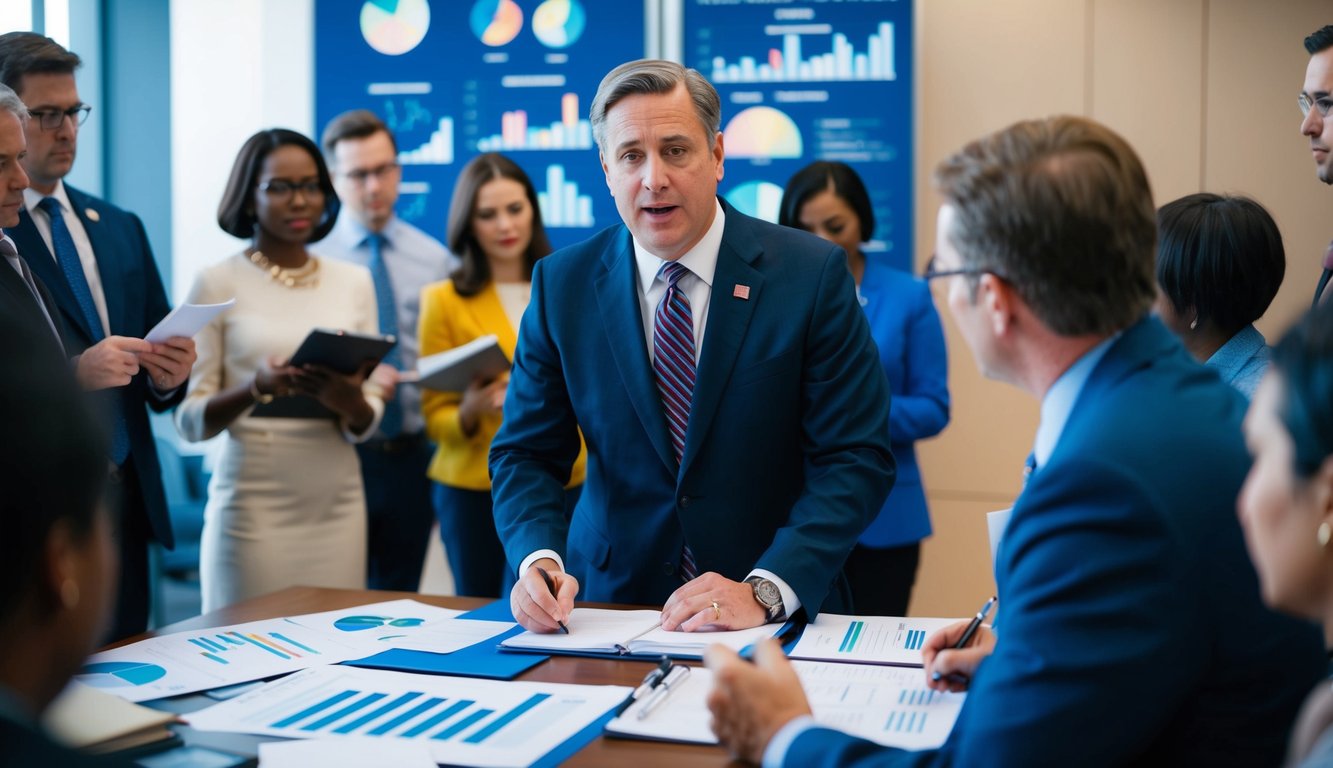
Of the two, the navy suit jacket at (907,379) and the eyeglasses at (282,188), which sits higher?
the eyeglasses at (282,188)

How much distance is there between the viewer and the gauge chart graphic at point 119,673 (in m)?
1.89

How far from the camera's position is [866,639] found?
6.81ft

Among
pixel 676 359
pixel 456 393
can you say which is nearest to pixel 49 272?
pixel 456 393

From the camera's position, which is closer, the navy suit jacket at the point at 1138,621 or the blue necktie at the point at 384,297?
the navy suit jacket at the point at 1138,621

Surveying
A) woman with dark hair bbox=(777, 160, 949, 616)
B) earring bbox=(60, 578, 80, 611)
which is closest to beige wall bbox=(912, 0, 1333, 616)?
woman with dark hair bbox=(777, 160, 949, 616)

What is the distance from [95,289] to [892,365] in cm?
240

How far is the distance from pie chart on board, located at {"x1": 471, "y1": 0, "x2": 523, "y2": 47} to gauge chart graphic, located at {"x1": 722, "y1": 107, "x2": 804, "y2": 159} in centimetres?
110

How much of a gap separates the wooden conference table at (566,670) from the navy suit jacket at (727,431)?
189 mm

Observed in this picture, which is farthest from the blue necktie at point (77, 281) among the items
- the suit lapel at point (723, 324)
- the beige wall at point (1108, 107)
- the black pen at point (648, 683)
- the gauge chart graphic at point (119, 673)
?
the beige wall at point (1108, 107)

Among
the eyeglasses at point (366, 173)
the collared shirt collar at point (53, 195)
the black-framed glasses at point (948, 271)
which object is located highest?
the eyeglasses at point (366, 173)

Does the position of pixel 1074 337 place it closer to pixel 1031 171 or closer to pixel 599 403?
pixel 1031 171

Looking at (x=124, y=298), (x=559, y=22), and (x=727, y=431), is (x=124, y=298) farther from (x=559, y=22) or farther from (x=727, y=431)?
(x=559, y=22)

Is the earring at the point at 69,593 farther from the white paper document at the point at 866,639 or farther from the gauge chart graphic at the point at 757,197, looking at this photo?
the gauge chart graphic at the point at 757,197

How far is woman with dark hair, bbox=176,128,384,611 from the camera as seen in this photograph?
11.8 feet
